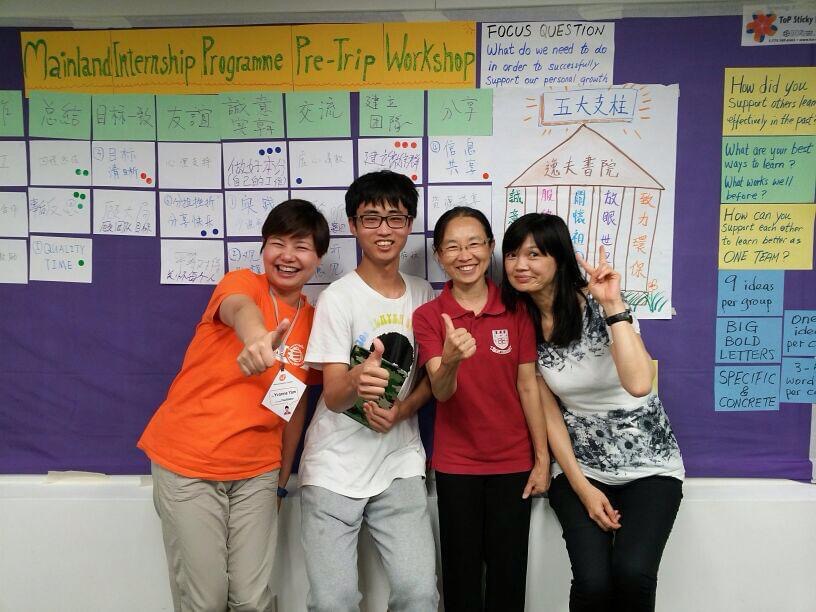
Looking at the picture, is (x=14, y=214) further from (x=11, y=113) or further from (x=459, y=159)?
(x=459, y=159)

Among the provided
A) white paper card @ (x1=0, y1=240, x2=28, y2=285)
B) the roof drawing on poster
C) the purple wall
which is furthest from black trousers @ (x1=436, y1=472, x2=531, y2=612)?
white paper card @ (x1=0, y1=240, x2=28, y2=285)

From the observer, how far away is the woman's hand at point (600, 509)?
157cm

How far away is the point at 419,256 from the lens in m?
1.88

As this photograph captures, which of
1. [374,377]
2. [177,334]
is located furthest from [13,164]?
[374,377]

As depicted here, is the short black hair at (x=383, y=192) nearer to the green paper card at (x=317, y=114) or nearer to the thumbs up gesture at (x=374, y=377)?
the green paper card at (x=317, y=114)

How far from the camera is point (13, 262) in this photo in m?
1.95

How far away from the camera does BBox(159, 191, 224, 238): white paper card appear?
1890 mm

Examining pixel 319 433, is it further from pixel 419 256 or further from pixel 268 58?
pixel 268 58

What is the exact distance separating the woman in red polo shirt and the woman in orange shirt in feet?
1.38

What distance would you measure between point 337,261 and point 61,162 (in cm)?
108

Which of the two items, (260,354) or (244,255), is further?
(244,255)

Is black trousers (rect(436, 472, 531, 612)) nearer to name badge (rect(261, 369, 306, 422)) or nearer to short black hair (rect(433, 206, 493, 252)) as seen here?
name badge (rect(261, 369, 306, 422))

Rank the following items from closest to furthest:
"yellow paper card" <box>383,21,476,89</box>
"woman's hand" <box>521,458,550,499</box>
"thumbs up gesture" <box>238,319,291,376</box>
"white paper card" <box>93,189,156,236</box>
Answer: "thumbs up gesture" <box>238,319,291,376</box> → "woman's hand" <box>521,458,550,499</box> → "yellow paper card" <box>383,21,476,89</box> → "white paper card" <box>93,189,156,236</box>

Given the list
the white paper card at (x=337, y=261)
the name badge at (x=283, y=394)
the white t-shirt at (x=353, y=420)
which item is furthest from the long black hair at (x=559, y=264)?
the name badge at (x=283, y=394)
